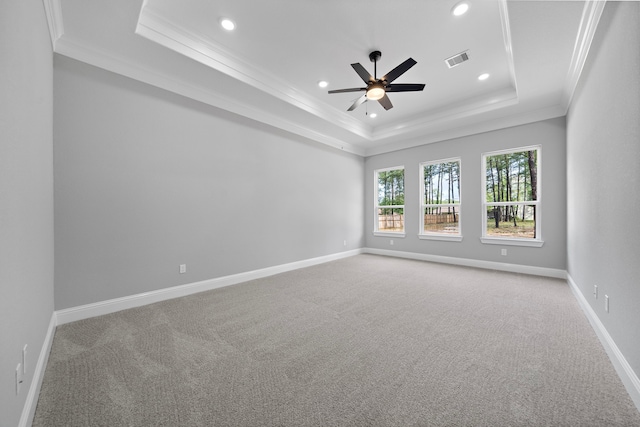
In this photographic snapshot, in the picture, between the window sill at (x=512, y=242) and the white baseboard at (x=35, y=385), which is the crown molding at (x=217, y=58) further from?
the window sill at (x=512, y=242)

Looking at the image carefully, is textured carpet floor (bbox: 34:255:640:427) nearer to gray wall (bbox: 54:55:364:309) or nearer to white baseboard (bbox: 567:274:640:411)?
white baseboard (bbox: 567:274:640:411)

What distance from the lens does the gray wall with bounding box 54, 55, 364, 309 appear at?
255 centimetres

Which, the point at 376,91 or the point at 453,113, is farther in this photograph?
the point at 453,113

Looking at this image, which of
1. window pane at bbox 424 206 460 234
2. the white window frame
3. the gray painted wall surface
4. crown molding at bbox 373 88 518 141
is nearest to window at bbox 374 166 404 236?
the white window frame

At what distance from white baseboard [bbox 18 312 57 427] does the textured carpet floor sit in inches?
1.9

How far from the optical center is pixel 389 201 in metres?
6.51

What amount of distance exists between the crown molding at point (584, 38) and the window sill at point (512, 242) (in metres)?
2.38

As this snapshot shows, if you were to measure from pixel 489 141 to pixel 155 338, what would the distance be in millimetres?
6042

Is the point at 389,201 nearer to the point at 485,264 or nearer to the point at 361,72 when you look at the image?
the point at 485,264

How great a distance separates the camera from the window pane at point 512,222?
14.7 feet

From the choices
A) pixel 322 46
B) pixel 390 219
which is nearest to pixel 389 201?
pixel 390 219

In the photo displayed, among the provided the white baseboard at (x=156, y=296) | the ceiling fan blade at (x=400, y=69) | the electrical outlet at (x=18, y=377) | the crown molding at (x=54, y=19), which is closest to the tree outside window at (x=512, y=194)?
the ceiling fan blade at (x=400, y=69)

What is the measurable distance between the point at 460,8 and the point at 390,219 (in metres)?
4.61

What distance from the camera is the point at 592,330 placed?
228 centimetres
